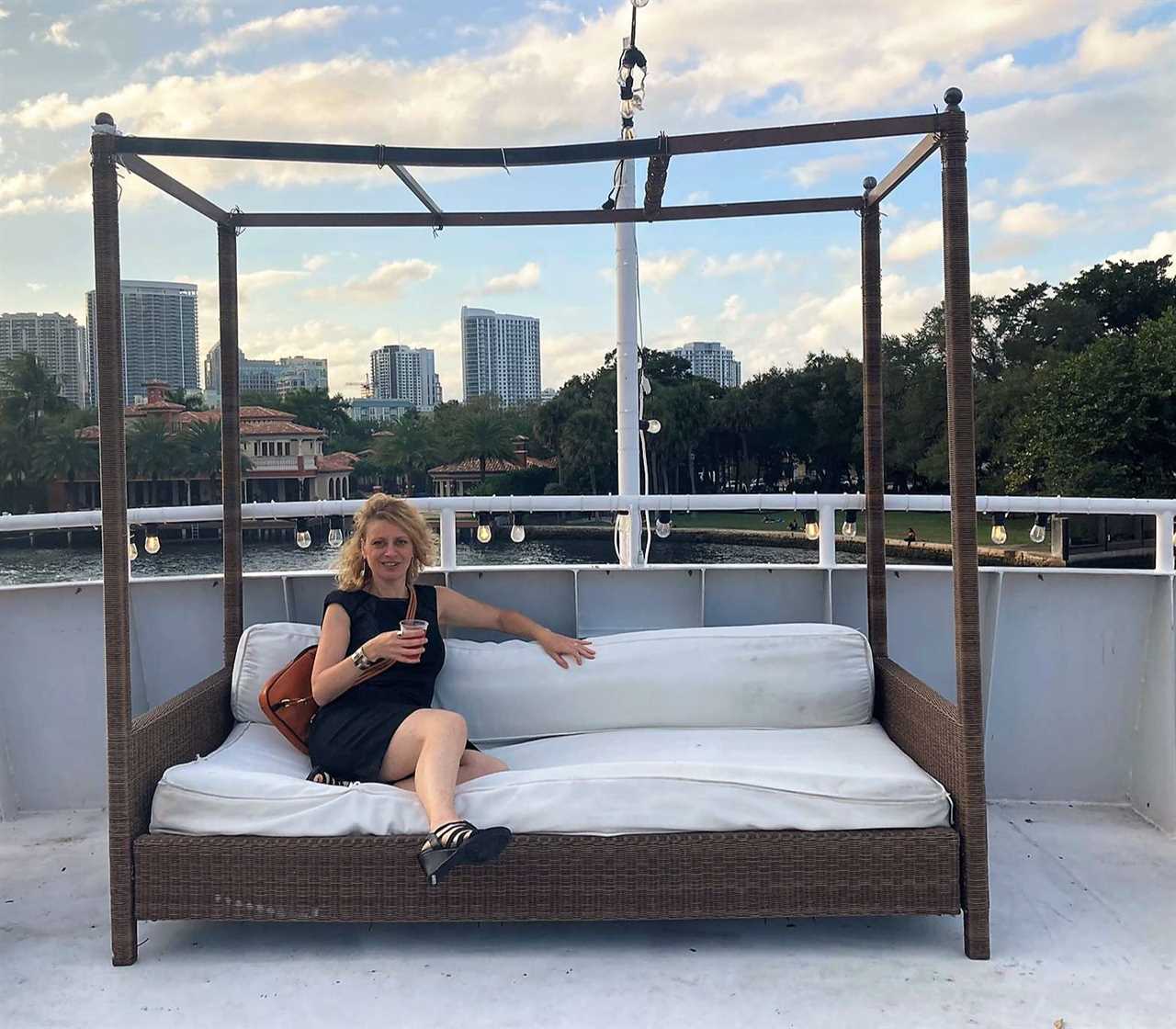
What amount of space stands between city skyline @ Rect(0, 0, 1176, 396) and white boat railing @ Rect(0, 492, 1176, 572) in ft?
54.0

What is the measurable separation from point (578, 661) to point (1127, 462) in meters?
32.6

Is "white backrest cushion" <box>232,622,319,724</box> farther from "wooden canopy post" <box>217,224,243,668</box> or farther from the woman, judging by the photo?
the woman

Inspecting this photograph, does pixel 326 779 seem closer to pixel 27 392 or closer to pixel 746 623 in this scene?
pixel 746 623

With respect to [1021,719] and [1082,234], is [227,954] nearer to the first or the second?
[1021,719]

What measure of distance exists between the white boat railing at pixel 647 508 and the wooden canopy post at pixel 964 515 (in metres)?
0.86

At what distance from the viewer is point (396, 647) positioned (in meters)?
2.55

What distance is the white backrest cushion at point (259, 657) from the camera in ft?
9.70

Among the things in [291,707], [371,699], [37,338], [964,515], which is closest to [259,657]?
[291,707]

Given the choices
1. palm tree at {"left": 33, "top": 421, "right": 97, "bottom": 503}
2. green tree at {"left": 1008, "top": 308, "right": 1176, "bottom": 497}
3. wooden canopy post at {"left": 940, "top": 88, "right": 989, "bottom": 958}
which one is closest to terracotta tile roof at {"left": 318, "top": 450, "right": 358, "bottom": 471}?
palm tree at {"left": 33, "top": 421, "right": 97, "bottom": 503}

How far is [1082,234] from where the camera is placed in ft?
140

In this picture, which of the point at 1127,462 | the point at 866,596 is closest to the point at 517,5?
the point at 1127,462

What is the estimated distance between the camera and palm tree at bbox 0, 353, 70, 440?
42688 millimetres

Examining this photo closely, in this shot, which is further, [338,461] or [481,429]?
[338,461]

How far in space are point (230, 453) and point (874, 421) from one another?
1.95m
